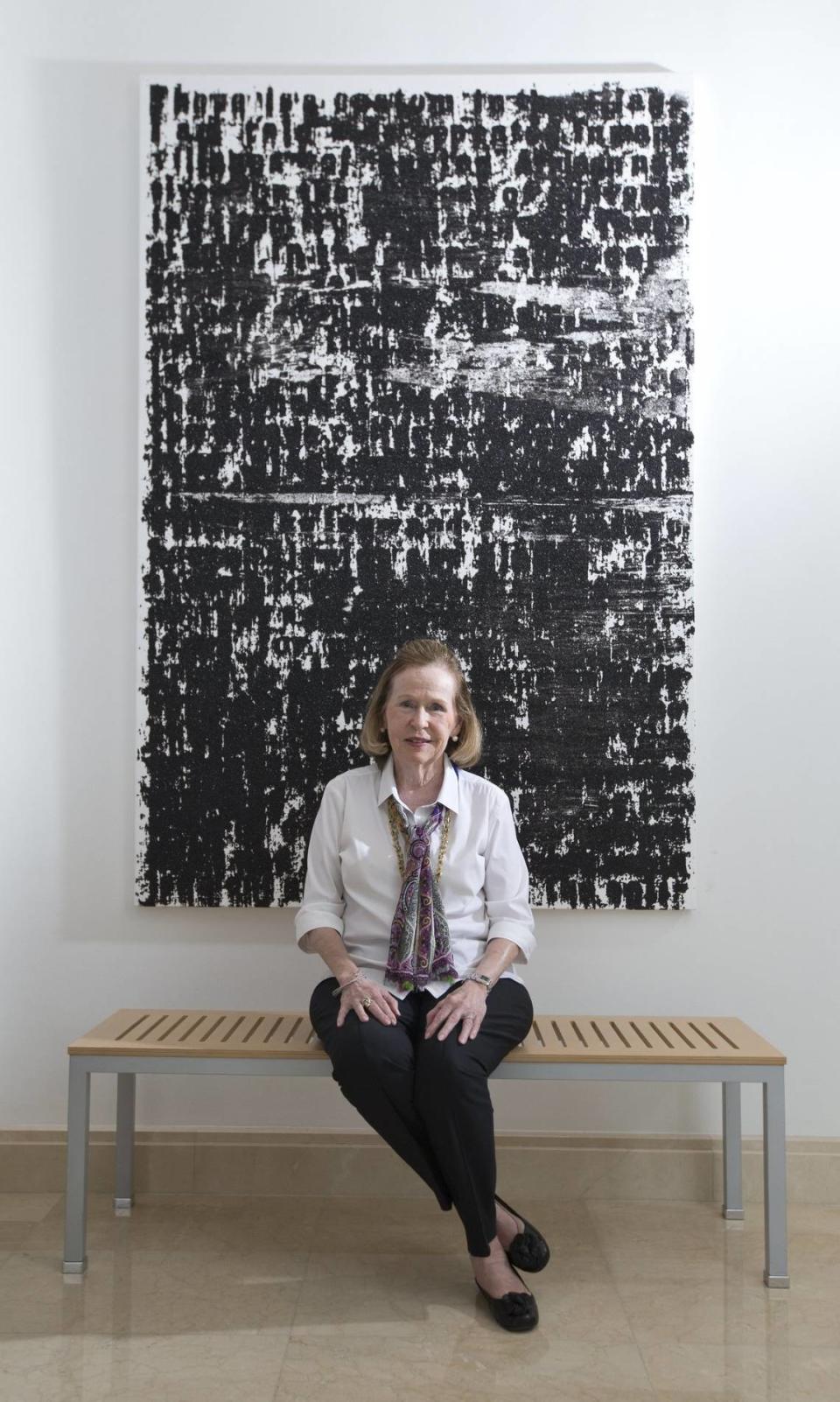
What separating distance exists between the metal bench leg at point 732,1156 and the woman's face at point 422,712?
102 cm

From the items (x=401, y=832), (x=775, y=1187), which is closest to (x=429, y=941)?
(x=401, y=832)

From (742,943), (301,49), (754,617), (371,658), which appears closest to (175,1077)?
(371,658)

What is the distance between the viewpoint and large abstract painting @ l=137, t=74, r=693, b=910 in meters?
2.70

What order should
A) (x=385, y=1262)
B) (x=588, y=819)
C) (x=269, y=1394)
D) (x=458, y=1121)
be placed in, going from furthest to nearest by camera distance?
(x=588, y=819) < (x=385, y=1262) < (x=458, y=1121) < (x=269, y=1394)

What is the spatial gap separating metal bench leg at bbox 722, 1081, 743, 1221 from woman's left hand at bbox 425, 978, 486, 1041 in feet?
2.27

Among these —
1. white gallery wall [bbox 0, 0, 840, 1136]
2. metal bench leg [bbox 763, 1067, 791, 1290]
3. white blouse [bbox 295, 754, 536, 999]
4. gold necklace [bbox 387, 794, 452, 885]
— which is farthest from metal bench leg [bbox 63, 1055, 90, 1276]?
metal bench leg [bbox 763, 1067, 791, 1290]

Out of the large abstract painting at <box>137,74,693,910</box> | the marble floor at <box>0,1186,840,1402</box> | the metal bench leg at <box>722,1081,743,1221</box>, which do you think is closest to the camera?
the marble floor at <box>0,1186,840,1402</box>

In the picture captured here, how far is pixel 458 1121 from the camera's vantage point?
211 centimetres

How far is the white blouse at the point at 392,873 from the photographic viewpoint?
→ 240cm

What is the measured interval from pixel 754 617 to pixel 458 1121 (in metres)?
1.37

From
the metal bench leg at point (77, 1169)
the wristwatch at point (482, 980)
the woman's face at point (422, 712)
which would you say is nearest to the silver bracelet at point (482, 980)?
the wristwatch at point (482, 980)

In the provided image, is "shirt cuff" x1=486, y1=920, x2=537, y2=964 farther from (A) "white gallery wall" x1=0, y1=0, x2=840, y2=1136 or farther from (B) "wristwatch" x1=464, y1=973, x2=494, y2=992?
(A) "white gallery wall" x1=0, y1=0, x2=840, y2=1136

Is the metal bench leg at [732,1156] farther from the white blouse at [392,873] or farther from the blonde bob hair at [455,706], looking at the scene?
the blonde bob hair at [455,706]

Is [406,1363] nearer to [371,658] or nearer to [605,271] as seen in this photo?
[371,658]
